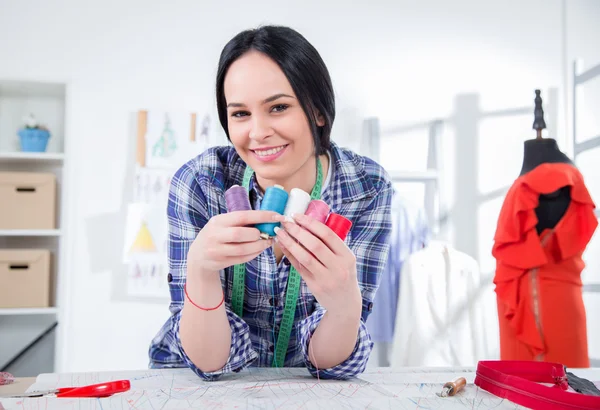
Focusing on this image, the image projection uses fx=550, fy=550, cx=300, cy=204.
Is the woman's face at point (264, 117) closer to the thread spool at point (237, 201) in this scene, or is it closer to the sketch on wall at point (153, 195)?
the thread spool at point (237, 201)

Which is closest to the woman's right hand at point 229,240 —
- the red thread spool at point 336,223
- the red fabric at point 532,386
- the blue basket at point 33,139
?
the red thread spool at point 336,223

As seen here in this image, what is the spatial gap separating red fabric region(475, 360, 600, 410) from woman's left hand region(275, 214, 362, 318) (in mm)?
272

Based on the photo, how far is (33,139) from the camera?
2949 millimetres

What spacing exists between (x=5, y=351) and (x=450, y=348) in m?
2.43

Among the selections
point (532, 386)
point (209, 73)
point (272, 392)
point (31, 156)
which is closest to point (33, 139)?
point (31, 156)

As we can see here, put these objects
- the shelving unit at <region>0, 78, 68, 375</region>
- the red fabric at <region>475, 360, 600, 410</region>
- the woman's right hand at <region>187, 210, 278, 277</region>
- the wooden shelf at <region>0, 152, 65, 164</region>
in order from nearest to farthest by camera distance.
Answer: the red fabric at <region>475, 360, 600, 410</region> < the woman's right hand at <region>187, 210, 278, 277</region> < the wooden shelf at <region>0, 152, 65, 164</region> < the shelving unit at <region>0, 78, 68, 375</region>

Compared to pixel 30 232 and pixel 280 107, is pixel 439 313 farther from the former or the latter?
pixel 30 232

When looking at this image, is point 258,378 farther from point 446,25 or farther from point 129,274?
point 446,25

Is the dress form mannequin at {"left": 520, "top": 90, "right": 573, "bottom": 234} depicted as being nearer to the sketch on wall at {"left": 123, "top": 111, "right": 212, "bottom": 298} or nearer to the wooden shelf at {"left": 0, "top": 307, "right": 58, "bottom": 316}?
the sketch on wall at {"left": 123, "top": 111, "right": 212, "bottom": 298}

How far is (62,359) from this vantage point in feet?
9.61

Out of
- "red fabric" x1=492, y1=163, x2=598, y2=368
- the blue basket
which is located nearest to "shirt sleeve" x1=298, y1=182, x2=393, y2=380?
"red fabric" x1=492, y1=163, x2=598, y2=368

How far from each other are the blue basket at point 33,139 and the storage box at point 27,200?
18cm

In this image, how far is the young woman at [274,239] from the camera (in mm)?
968

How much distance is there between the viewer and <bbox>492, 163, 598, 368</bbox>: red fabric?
89.4 inches
